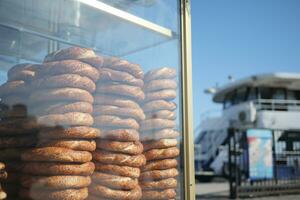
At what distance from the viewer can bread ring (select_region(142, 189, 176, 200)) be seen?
2.23 meters

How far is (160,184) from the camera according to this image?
2.30 meters

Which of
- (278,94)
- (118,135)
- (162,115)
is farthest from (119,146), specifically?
(278,94)

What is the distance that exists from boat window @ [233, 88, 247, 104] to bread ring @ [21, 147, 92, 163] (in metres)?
18.6

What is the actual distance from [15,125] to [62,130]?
0.25 meters

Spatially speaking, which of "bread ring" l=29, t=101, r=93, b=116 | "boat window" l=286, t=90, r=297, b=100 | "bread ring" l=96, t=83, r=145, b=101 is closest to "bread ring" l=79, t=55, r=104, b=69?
"bread ring" l=96, t=83, r=145, b=101

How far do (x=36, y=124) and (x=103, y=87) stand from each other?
18.4 inches

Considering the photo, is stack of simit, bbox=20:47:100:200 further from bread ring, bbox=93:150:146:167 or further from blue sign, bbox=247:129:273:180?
blue sign, bbox=247:129:273:180

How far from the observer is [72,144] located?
196 centimetres

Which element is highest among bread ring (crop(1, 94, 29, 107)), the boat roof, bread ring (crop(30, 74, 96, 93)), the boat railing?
the boat roof

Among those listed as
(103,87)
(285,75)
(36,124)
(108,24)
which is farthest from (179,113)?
(285,75)

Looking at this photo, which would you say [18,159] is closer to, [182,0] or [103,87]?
[103,87]

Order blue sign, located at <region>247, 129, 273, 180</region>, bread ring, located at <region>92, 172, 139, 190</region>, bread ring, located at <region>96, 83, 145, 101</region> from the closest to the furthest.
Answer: bread ring, located at <region>92, 172, 139, 190</region> → bread ring, located at <region>96, 83, 145, 101</region> → blue sign, located at <region>247, 129, 273, 180</region>

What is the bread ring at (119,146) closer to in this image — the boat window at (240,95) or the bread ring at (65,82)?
the bread ring at (65,82)

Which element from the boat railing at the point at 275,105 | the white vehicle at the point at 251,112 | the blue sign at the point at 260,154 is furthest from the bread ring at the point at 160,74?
the boat railing at the point at 275,105
